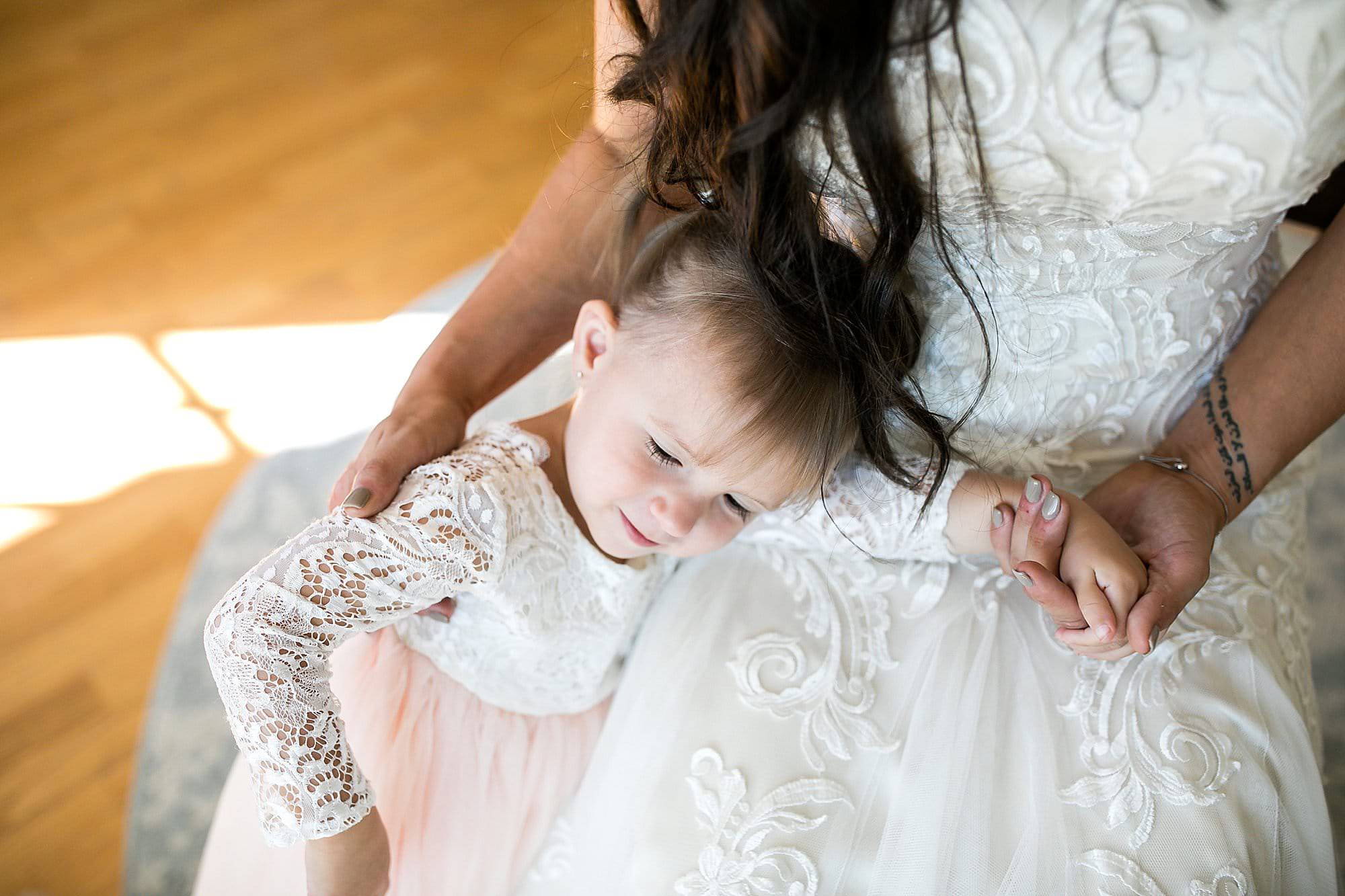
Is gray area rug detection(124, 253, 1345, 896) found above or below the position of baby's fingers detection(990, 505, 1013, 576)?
below

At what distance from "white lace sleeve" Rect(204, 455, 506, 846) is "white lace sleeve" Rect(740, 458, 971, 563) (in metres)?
0.40

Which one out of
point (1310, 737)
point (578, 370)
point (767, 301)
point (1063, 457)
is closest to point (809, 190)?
point (767, 301)

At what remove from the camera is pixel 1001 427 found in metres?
1.09

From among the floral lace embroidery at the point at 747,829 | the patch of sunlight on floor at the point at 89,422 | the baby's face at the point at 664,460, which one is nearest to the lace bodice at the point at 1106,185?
the baby's face at the point at 664,460

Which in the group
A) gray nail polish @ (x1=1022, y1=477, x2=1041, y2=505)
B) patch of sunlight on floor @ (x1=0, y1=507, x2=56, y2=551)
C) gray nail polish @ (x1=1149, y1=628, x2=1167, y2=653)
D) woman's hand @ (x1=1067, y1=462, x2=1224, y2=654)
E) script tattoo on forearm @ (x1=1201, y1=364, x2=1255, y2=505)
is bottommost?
patch of sunlight on floor @ (x1=0, y1=507, x2=56, y2=551)

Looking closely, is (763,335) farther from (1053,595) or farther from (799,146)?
(1053,595)

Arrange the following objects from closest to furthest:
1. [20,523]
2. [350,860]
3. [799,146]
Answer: [799,146], [350,860], [20,523]

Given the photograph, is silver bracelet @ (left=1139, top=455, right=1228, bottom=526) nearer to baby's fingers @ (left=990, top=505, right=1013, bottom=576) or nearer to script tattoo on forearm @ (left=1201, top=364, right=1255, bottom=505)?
script tattoo on forearm @ (left=1201, top=364, right=1255, bottom=505)

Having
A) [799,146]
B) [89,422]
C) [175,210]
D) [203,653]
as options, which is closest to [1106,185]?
[799,146]

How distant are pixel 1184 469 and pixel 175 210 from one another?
2.28 metres

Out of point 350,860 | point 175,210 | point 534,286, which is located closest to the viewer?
point 350,860

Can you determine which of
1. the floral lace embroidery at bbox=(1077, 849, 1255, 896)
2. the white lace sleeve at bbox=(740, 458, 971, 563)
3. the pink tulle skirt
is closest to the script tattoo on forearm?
the white lace sleeve at bbox=(740, 458, 971, 563)

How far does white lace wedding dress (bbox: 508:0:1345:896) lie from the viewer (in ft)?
2.46

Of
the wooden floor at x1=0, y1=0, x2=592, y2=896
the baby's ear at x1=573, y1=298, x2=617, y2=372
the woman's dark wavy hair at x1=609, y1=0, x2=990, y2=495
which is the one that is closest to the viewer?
the woman's dark wavy hair at x1=609, y1=0, x2=990, y2=495
